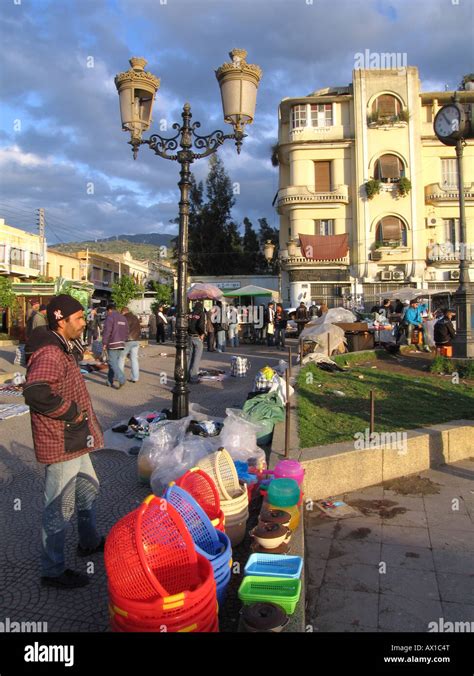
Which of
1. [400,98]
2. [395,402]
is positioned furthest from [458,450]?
[400,98]

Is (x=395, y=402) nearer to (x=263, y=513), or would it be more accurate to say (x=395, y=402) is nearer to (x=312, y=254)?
(x=263, y=513)

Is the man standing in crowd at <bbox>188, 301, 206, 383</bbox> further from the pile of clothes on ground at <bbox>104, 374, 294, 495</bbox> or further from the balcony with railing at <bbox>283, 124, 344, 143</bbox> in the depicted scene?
the balcony with railing at <bbox>283, 124, 344, 143</bbox>

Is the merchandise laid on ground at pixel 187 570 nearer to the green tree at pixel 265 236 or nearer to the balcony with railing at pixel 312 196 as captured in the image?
the balcony with railing at pixel 312 196

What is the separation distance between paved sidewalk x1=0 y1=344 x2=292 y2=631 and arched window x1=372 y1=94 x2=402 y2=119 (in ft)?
91.2

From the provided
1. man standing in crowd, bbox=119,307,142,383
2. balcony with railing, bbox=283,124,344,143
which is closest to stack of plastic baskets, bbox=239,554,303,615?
man standing in crowd, bbox=119,307,142,383

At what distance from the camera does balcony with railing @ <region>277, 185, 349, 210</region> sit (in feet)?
102

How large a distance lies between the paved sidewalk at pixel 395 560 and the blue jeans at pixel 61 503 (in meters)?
1.62

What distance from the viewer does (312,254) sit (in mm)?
30828

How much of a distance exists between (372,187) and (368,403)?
25.9 meters

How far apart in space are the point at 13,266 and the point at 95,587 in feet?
153

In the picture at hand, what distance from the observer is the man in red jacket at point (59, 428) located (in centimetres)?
310

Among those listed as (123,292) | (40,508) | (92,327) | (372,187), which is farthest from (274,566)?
(372,187)

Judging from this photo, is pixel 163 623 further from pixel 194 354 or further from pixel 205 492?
pixel 194 354

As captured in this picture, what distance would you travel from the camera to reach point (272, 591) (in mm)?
2717
